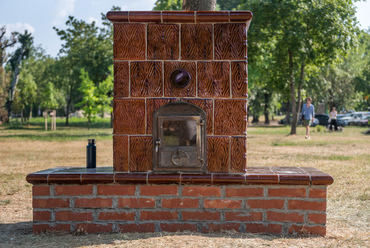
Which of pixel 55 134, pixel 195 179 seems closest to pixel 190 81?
pixel 195 179

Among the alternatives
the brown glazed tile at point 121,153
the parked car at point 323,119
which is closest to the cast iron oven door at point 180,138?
the brown glazed tile at point 121,153

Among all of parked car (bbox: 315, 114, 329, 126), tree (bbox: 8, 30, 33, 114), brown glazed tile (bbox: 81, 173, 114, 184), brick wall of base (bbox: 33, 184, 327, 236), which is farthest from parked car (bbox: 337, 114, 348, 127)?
brown glazed tile (bbox: 81, 173, 114, 184)

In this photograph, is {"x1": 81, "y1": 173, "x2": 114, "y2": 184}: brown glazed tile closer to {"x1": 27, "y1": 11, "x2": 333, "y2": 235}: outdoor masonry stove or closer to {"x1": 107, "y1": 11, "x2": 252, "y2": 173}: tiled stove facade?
{"x1": 27, "y1": 11, "x2": 333, "y2": 235}: outdoor masonry stove

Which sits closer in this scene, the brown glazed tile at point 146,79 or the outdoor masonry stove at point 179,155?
the outdoor masonry stove at point 179,155

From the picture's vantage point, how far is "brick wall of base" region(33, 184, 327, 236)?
445 centimetres

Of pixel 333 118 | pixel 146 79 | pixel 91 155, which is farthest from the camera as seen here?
pixel 333 118

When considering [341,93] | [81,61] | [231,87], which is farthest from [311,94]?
[231,87]

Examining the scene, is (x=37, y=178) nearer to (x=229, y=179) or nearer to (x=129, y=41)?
(x=129, y=41)

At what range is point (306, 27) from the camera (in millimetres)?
22094

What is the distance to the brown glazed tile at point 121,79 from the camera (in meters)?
4.60

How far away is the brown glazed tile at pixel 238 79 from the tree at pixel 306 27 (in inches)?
698

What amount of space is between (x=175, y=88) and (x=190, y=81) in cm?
18

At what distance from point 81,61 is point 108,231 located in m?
31.8

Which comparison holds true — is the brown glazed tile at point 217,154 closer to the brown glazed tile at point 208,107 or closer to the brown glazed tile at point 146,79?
the brown glazed tile at point 208,107
